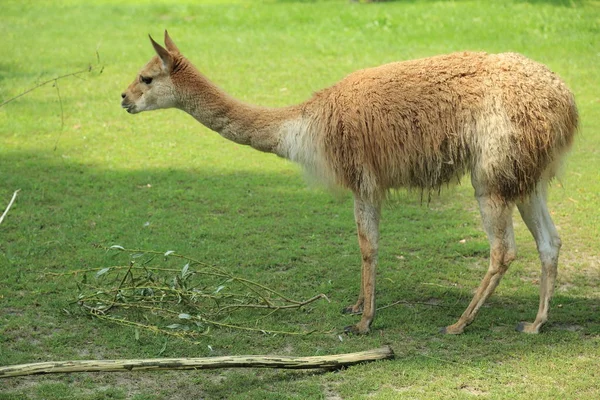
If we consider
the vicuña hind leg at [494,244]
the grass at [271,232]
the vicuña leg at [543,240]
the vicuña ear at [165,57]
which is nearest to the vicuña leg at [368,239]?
the grass at [271,232]

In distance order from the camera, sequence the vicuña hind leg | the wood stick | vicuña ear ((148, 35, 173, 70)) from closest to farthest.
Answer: the wood stick, the vicuña hind leg, vicuña ear ((148, 35, 173, 70))

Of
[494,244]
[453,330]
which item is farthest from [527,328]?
[494,244]

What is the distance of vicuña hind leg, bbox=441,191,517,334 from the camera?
18.2 ft

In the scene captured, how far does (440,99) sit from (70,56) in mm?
9965

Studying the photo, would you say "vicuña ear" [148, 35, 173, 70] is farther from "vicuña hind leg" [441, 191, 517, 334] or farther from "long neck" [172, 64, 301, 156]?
"vicuña hind leg" [441, 191, 517, 334]

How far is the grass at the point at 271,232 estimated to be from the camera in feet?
16.7

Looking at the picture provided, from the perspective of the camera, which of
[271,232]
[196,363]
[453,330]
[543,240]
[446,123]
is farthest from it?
[271,232]

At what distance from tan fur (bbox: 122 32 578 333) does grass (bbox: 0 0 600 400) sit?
1.49ft

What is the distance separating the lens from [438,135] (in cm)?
561

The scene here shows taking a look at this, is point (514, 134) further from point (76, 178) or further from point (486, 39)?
point (486, 39)

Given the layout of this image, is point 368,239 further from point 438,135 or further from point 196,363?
point 196,363

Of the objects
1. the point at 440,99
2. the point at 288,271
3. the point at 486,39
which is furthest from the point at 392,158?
the point at 486,39

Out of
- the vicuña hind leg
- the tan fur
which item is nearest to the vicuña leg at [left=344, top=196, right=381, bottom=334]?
the tan fur

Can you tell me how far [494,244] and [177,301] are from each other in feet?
7.56
